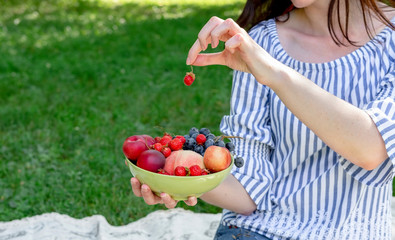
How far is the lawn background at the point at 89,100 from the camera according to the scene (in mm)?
3730

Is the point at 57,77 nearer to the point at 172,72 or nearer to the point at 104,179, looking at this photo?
the point at 172,72

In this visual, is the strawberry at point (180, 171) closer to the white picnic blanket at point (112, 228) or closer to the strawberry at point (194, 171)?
the strawberry at point (194, 171)

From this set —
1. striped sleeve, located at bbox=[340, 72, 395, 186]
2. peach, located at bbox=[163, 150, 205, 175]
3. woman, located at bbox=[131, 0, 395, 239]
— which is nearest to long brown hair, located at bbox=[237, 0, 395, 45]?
woman, located at bbox=[131, 0, 395, 239]

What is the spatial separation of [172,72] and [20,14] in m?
4.01

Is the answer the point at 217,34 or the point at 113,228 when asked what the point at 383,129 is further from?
the point at 113,228

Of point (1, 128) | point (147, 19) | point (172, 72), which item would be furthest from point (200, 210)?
point (147, 19)

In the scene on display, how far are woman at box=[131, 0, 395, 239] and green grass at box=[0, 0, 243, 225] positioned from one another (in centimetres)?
150

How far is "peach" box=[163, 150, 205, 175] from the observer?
165 centimetres

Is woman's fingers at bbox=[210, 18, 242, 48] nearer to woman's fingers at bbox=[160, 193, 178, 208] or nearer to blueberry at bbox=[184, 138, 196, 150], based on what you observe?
blueberry at bbox=[184, 138, 196, 150]

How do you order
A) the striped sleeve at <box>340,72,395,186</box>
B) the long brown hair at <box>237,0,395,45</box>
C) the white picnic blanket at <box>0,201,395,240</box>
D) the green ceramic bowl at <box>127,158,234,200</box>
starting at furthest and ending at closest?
1. the white picnic blanket at <box>0,201,395,240</box>
2. the long brown hair at <box>237,0,395,45</box>
3. the striped sleeve at <box>340,72,395,186</box>
4. the green ceramic bowl at <box>127,158,234,200</box>

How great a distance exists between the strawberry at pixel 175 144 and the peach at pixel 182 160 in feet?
0.14

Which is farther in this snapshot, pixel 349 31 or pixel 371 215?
pixel 349 31

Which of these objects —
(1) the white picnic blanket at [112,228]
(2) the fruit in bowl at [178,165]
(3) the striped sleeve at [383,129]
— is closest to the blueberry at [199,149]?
(2) the fruit in bowl at [178,165]

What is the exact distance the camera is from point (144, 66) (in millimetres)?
6297
